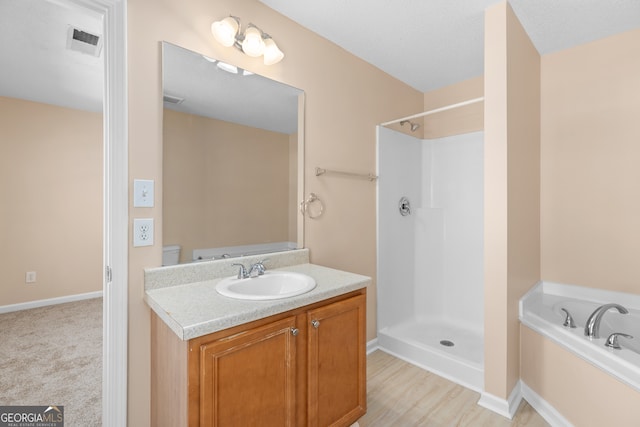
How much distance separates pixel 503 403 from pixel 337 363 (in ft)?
3.68

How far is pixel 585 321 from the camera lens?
2.02 meters

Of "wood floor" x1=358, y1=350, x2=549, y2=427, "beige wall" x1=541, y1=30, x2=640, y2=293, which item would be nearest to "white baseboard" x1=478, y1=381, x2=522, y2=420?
"wood floor" x1=358, y1=350, x2=549, y2=427

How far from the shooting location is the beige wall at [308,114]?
4.36ft

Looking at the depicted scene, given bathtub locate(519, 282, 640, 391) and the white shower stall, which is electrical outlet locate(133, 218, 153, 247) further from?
bathtub locate(519, 282, 640, 391)

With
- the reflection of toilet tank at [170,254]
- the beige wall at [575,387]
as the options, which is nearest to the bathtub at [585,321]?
the beige wall at [575,387]

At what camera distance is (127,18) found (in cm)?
129

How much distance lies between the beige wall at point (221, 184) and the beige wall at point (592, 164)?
2121 mm

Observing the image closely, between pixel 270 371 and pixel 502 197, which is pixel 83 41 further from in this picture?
pixel 502 197

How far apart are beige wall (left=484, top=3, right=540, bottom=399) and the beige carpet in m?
2.36

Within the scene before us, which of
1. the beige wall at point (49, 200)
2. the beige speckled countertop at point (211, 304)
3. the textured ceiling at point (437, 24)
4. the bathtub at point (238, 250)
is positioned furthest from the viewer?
the beige wall at point (49, 200)

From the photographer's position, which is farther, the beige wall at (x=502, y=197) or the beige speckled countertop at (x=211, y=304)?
the beige wall at (x=502, y=197)

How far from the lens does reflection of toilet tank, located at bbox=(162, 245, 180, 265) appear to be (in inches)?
55.5

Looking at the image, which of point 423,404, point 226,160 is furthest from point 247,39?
point 423,404

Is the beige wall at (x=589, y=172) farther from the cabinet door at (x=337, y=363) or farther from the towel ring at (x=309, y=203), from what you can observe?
the towel ring at (x=309, y=203)
